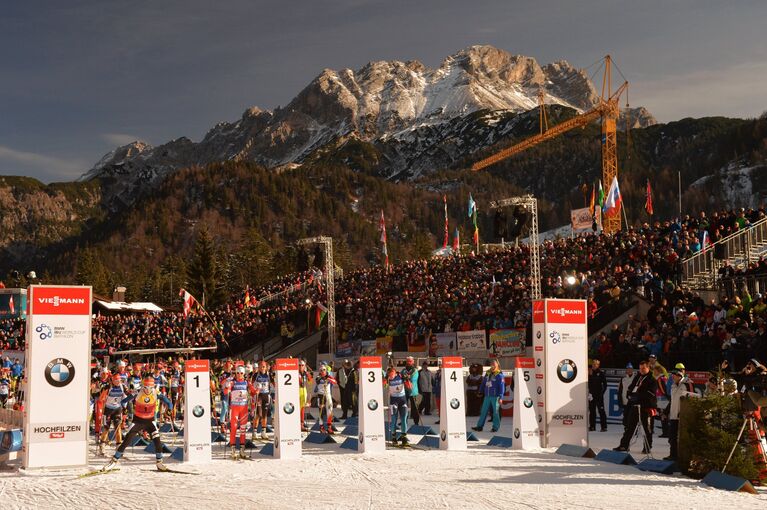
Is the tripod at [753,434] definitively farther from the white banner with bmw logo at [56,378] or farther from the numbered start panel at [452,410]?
the white banner with bmw logo at [56,378]

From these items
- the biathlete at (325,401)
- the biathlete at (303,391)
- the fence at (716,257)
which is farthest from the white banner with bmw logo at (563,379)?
the fence at (716,257)

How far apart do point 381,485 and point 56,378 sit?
694cm

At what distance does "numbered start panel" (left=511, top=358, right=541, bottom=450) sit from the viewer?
749 inches

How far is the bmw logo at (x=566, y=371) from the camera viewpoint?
19.1m

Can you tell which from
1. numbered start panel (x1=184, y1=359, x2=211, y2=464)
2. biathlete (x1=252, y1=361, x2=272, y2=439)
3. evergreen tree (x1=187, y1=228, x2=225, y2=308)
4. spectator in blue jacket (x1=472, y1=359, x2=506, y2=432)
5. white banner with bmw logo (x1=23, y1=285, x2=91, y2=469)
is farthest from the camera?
evergreen tree (x1=187, y1=228, x2=225, y2=308)

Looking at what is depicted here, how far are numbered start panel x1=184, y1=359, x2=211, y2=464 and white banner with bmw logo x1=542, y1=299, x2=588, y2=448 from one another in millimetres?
7509

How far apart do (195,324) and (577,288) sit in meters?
30.7

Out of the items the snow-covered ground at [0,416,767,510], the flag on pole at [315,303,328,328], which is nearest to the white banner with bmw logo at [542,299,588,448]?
the snow-covered ground at [0,416,767,510]

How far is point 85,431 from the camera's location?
1681cm

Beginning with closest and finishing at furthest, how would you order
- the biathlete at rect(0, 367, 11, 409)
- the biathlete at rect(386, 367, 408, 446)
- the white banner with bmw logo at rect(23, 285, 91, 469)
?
the white banner with bmw logo at rect(23, 285, 91, 469)
the biathlete at rect(386, 367, 408, 446)
the biathlete at rect(0, 367, 11, 409)

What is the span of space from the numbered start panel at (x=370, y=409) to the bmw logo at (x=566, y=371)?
409cm

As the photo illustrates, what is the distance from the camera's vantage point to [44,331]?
1664 cm

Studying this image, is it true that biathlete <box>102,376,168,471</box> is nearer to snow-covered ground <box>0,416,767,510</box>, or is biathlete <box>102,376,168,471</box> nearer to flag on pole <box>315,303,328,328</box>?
snow-covered ground <box>0,416,767,510</box>

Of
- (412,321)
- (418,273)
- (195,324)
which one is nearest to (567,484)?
(412,321)
